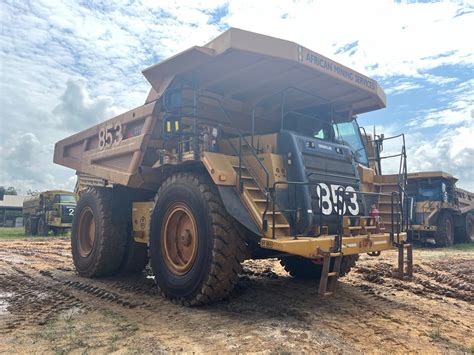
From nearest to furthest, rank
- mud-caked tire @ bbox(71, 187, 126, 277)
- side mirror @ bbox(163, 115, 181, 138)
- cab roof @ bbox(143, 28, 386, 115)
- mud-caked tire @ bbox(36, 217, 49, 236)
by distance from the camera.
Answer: cab roof @ bbox(143, 28, 386, 115) → side mirror @ bbox(163, 115, 181, 138) → mud-caked tire @ bbox(71, 187, 126, 277) → mud-caked tire @ bbox(36, 217, 49, 236)

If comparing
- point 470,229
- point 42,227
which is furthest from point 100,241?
point 42,227

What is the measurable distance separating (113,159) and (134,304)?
107 inches

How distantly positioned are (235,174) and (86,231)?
4.02m

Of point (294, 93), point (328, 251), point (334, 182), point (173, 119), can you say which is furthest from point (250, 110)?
point (328, 251)

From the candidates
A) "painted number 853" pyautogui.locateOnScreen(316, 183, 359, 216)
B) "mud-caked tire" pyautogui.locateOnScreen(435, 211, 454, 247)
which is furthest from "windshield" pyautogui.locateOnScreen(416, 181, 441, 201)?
"painted number 853" pyautogui.locateOnScreen(316, 183, 359, 216)

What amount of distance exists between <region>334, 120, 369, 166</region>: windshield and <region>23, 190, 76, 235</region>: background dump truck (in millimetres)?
16514

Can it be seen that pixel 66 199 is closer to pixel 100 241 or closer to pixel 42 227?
pixel 42 227

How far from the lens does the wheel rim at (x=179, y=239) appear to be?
16.0 feet

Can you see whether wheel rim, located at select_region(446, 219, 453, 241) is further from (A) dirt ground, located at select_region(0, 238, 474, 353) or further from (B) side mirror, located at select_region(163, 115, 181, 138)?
(B) side mirror, located at select_region(163, 115, 181, 138)

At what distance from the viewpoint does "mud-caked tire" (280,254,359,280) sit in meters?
6.22

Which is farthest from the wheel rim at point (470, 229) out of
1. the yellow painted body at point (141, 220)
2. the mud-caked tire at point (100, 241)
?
the mud-caked tire at point (100, 241)

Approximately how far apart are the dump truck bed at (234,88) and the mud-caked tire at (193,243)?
1.21 meters

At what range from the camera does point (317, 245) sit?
4.30 meters

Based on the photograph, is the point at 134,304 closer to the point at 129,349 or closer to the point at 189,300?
the point at 189,300
